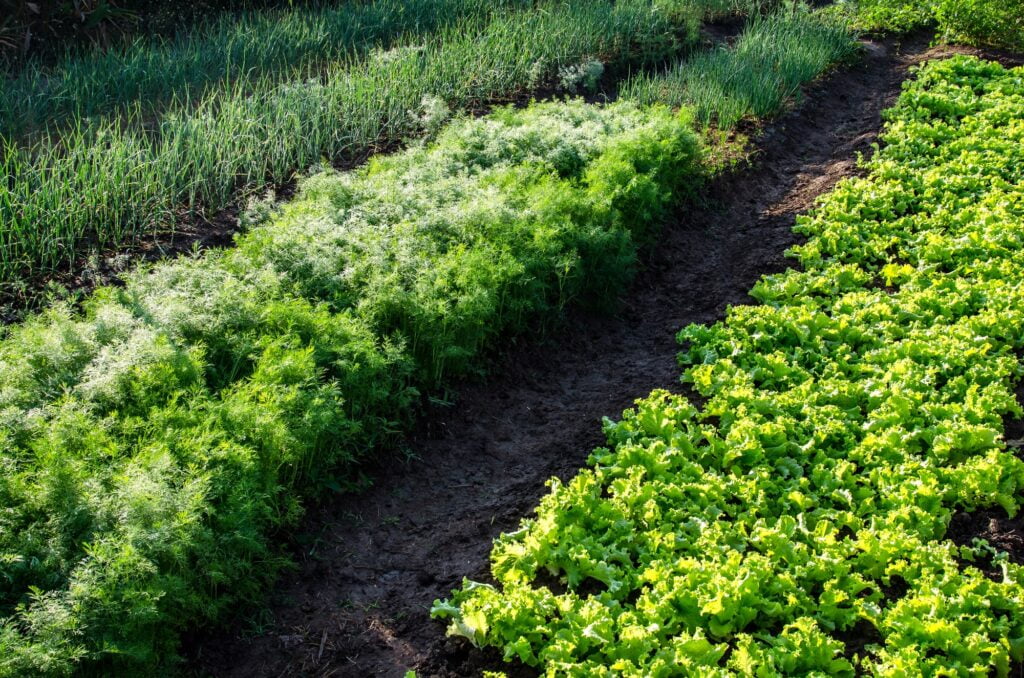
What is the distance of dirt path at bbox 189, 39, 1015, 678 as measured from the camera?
386 cm

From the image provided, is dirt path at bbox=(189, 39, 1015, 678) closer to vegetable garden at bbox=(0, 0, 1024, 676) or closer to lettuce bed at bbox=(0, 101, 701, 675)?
vegetable garden at bbox=(0, 0, 1024, 676)

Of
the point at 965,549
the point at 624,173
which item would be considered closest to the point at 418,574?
the point at 965,549

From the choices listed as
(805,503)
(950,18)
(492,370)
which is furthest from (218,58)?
(950,18)

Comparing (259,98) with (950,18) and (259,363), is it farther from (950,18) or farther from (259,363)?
(950,18)

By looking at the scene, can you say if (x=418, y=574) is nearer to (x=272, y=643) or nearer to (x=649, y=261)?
(x=272, y=643)

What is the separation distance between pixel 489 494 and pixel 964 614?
94.8 inches

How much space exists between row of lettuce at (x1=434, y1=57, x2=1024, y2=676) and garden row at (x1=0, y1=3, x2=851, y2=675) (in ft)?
3.54

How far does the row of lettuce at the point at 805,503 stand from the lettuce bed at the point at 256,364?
107 centimetres

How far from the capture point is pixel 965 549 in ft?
13.5

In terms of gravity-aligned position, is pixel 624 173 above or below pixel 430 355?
above

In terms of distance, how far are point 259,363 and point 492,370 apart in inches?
72.1

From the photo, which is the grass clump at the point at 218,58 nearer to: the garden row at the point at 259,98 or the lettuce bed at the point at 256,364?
the garden row at the point at 259,98

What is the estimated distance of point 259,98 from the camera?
7.93 meters

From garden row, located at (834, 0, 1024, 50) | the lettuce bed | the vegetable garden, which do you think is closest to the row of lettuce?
the vegetable garden
